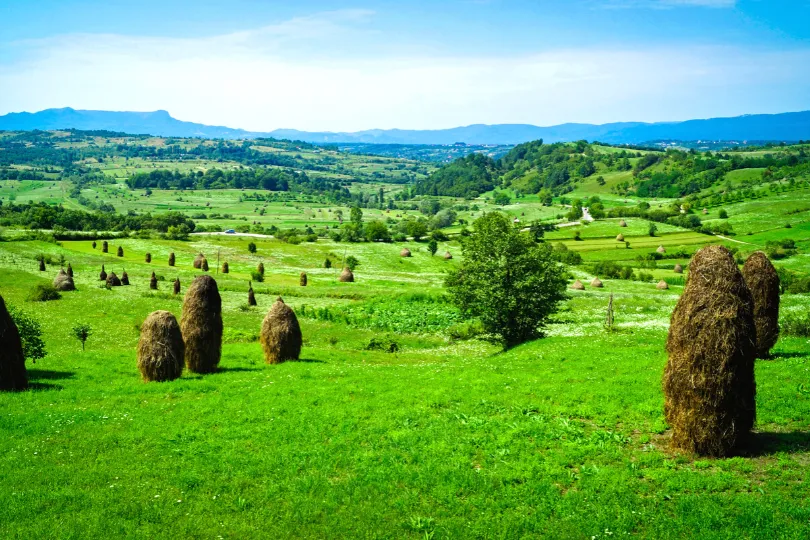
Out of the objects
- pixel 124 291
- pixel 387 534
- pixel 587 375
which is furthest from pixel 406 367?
pixel 124 291

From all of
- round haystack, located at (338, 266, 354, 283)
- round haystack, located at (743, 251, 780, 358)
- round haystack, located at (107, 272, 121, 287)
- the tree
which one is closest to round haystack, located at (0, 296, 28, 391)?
the tree

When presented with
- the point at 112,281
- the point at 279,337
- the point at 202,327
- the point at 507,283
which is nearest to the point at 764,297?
the point at 507,283

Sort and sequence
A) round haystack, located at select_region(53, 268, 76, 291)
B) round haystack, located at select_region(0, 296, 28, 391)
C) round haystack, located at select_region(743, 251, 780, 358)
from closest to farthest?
round haystack, located at select_region(0, 296, 28, 391)
round haystack, located at select_region(743, 251, 780, 358)
round haystack, located at select_region(53, 268, 76, 291)

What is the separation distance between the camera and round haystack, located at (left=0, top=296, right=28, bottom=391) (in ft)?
74.9

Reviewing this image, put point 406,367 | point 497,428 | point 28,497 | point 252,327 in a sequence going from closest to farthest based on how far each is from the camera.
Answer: point 28,497, point 497,428, point 406,367, point 252,327

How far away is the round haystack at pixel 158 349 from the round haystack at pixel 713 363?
21889 mm

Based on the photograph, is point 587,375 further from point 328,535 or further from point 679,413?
point 328,535

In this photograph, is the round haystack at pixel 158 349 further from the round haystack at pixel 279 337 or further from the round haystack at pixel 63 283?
the round haystack at pixel 63 283

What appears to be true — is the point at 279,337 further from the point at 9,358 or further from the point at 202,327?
the point at 9,358

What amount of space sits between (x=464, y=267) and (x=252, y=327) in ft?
66.3

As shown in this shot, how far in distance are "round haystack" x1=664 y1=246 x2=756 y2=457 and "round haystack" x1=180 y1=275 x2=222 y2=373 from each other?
22.2 metres

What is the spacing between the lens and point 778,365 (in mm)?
23562

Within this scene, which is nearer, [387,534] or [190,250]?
[387,534]

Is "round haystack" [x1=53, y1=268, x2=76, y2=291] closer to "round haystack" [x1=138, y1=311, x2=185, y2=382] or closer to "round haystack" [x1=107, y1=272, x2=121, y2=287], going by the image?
"round haystack" [x1=107, y1=272, x2=121, y2=287]
